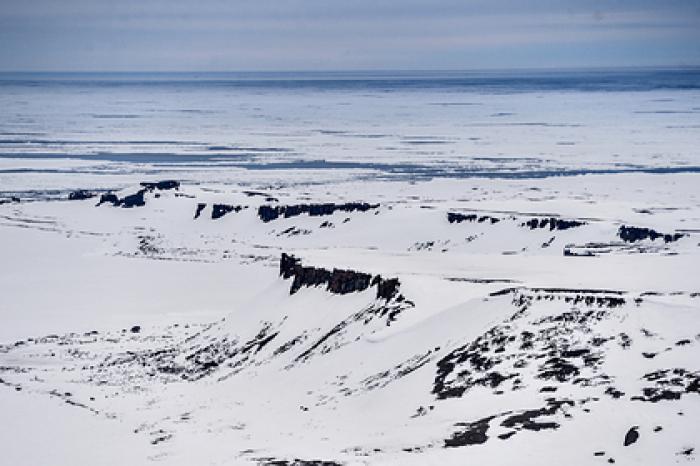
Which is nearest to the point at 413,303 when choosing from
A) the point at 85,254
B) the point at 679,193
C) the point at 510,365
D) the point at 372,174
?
the point at 510,365

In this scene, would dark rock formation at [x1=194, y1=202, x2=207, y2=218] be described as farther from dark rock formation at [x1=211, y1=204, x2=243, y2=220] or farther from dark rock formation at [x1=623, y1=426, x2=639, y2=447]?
dark rock formation at [x1=623, y1=426, x2=639, y2=447]

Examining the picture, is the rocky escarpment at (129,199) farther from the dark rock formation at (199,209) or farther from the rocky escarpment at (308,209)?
the rocky escarpment at (308,209)

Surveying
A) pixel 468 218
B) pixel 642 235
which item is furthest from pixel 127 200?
pixel 642 235

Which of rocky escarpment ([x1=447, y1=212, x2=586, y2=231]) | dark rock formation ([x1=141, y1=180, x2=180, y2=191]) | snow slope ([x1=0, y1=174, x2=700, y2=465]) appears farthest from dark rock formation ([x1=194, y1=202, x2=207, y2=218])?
rocky escarpment ([x1=447, y1=212, x2=586, y2=231])

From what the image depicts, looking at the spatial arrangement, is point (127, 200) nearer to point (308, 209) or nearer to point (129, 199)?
point (129, 199)

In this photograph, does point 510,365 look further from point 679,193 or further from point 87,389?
point 679,193

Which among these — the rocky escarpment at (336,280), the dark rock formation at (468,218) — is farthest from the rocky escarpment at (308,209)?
the rocky escarpment at (336,280)

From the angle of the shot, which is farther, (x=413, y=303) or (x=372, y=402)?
(x=413, y=303)
